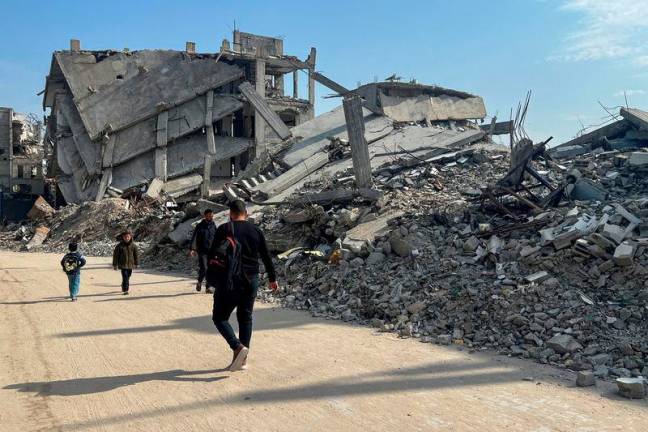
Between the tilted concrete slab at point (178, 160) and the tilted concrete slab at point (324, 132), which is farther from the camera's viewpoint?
the tilted concrete slab at point (178, 160)

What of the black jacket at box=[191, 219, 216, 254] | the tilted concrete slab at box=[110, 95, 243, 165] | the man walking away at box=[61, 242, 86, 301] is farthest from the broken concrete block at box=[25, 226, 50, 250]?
the black jacket at box=[191, 219, 216, 254]

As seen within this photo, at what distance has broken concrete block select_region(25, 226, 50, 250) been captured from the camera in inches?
832

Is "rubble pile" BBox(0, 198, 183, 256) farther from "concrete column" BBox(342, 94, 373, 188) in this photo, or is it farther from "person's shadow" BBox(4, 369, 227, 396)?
"person's shadow" BBox(4, 369, 227, 396)

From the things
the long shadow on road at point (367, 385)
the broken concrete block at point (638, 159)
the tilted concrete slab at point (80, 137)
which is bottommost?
the long shadow on road at point (367, 385)

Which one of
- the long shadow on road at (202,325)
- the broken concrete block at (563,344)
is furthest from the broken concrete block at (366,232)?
the broken concrete block at (563,344)

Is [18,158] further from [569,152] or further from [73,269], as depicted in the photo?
[569,152]

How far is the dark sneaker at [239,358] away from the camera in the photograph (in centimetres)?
476

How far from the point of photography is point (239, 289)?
15.7ft

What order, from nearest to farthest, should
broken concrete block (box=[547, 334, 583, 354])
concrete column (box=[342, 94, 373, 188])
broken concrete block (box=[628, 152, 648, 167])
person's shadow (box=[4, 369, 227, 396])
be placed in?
person's shadow (box=[4, 369, 227, 396]) < broken concrete block (box=[547, 334, 583, 354]) < broken concrete block (box=[628, 152, 648, 167]) < concrete column (box=[342, 94, 373, 188])

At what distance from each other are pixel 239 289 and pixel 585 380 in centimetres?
314

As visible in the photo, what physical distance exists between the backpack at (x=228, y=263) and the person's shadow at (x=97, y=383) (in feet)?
2.82

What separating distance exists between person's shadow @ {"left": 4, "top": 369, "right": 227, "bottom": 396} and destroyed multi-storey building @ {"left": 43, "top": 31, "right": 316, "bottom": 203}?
2082cm

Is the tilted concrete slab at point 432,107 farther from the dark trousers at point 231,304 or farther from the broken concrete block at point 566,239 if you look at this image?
the dark trousers at point 231,304

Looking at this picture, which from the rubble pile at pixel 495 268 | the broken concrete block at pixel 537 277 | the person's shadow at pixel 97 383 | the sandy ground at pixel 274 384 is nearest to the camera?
the sandy ground at pixel 274 384
